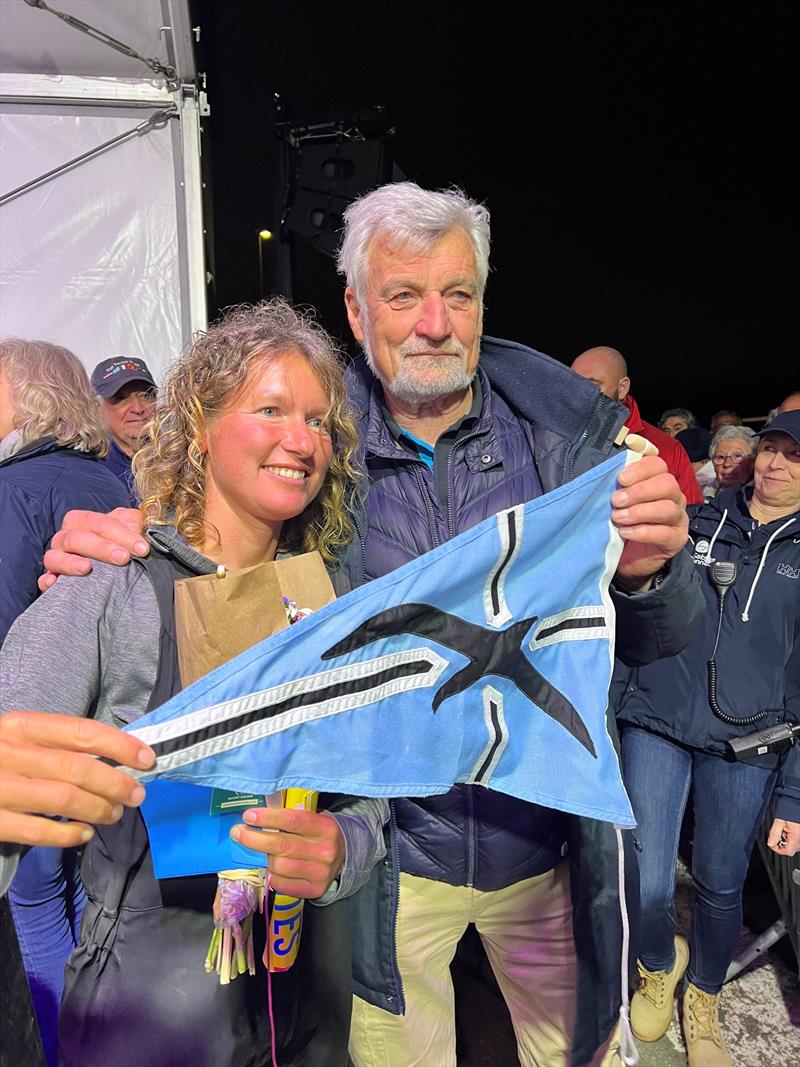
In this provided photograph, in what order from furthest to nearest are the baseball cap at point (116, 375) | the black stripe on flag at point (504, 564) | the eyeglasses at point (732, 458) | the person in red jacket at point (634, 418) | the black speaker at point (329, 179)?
the black speaker at point (329, 179) < the eyeglasses at point (732, 458) < the person in red jacket at point (634, 418) < the baseball cap at point (116, 375) < the black stripe on flag at point (504, 564)

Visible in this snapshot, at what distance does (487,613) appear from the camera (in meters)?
1.25

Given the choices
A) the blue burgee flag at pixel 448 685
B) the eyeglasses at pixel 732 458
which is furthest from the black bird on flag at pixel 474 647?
the eyeglasses at pixel 732 458

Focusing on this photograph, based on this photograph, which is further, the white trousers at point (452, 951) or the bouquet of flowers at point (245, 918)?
the white trousers at point (452, 951)

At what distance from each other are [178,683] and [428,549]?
646mm

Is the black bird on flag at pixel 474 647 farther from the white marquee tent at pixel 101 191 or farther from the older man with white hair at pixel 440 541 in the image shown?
the white marquee tent at pixel 101 191

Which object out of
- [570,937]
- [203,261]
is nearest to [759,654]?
[570,937]

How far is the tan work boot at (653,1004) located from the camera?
8.04ft

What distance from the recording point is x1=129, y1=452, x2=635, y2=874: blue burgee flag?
0.99 m

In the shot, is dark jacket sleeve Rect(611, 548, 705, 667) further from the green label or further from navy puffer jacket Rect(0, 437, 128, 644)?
navy puffer jacket Rect(0, 437, 128, 644)

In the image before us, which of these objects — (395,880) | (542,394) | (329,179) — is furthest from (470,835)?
(329,179)

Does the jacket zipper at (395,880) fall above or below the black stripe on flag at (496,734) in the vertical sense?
below

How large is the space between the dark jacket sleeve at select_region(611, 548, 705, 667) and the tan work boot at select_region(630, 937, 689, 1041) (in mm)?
1731

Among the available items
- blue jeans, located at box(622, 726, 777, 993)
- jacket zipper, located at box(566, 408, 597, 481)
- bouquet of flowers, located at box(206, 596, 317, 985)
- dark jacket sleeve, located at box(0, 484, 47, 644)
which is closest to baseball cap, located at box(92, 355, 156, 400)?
dark jacket sleeve, located at box(0, 484, 47, 644)

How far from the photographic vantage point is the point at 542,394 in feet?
5.47
